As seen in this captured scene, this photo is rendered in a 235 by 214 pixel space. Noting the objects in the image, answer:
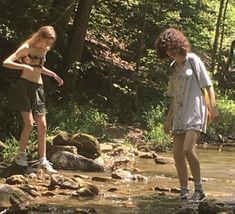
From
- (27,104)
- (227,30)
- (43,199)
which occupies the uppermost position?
(227,30)

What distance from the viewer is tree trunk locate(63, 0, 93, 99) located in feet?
46.6

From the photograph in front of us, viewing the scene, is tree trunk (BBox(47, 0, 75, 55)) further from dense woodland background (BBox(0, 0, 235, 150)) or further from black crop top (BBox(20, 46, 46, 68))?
black crop top (BBox(20, 46, 46, 68))

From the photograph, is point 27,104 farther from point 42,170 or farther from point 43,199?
point 43,199

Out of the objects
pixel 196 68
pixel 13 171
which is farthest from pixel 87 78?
pixel 196 68

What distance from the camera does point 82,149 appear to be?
931 cm

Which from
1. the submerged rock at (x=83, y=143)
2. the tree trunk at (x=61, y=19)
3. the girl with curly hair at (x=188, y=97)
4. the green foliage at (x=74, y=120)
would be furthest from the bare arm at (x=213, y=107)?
the tree trunk at (x=61, y=19)

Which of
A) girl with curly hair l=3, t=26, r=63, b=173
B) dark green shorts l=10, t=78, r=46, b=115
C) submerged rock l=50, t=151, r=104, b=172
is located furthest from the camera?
submerged rock l=50, t=151, r=104, b=172

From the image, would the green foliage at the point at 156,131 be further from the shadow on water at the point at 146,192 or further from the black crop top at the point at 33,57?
the black crop top at the point at 33,57

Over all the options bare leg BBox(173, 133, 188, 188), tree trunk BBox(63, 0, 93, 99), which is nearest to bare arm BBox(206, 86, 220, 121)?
bare leg BBox(173, 133, 188, 188)

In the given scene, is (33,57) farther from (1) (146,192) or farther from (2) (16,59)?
(1) (146,192)

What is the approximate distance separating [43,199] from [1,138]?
4.20m

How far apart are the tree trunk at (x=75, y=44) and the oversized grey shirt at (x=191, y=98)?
27.0ft

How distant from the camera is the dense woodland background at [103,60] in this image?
1209 centimetres

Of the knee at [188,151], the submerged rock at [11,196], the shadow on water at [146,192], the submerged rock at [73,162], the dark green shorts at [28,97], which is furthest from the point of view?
the submerged rock at [73,162]
